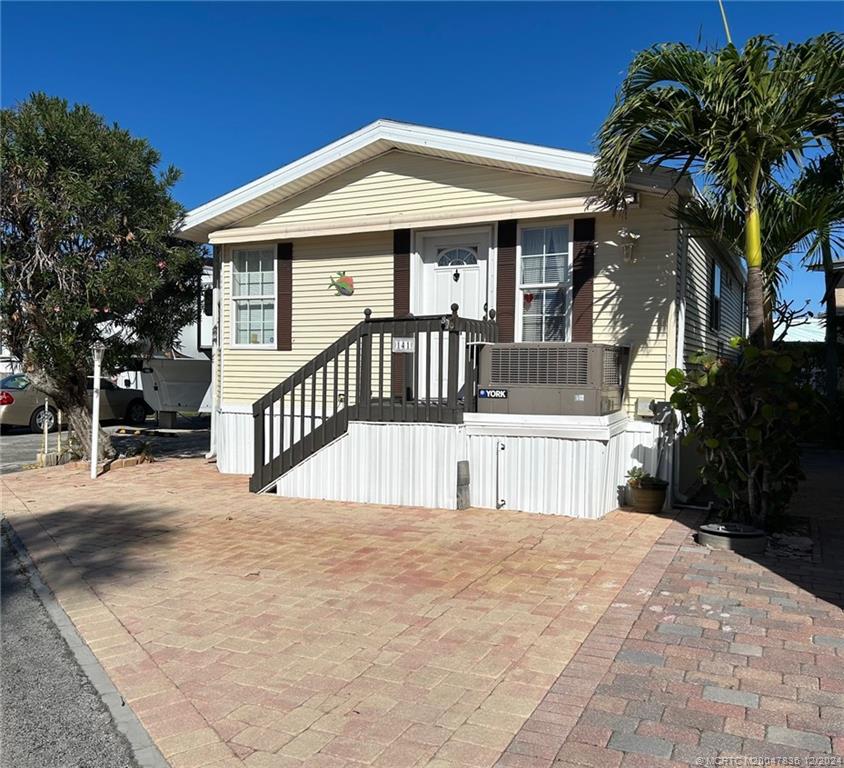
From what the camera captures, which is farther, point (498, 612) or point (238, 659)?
point (498, 612)

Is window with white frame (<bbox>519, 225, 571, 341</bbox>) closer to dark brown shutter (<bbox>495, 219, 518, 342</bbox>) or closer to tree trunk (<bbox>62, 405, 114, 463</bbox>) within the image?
dark brown shutter (<bbox>495, 219, 518, 342</bbox>)

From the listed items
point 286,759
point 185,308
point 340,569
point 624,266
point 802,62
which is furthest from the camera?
point 185,308

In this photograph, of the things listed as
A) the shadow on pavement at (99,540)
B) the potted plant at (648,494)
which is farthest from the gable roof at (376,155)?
the shadow on pavement at (99,540)

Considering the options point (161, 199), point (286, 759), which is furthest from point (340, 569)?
point (161, 199)

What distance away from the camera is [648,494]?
23.5 ft

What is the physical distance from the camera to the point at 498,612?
4.27 m

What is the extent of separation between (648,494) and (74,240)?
8.39 meters

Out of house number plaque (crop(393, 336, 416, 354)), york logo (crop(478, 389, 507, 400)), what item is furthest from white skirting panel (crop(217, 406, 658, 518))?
house number plaque (crop(393, 336, 416, 354))

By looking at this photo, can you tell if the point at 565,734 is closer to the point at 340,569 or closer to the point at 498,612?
the point at 498,612

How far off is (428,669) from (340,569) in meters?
1.82

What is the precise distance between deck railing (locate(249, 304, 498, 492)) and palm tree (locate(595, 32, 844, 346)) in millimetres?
2281

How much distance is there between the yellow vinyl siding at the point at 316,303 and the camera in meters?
9.45

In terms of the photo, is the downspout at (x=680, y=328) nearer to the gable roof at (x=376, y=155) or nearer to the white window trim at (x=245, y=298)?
the gable roof at (x=376, y=155)

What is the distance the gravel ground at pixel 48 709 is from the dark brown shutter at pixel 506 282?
5.85 meters
